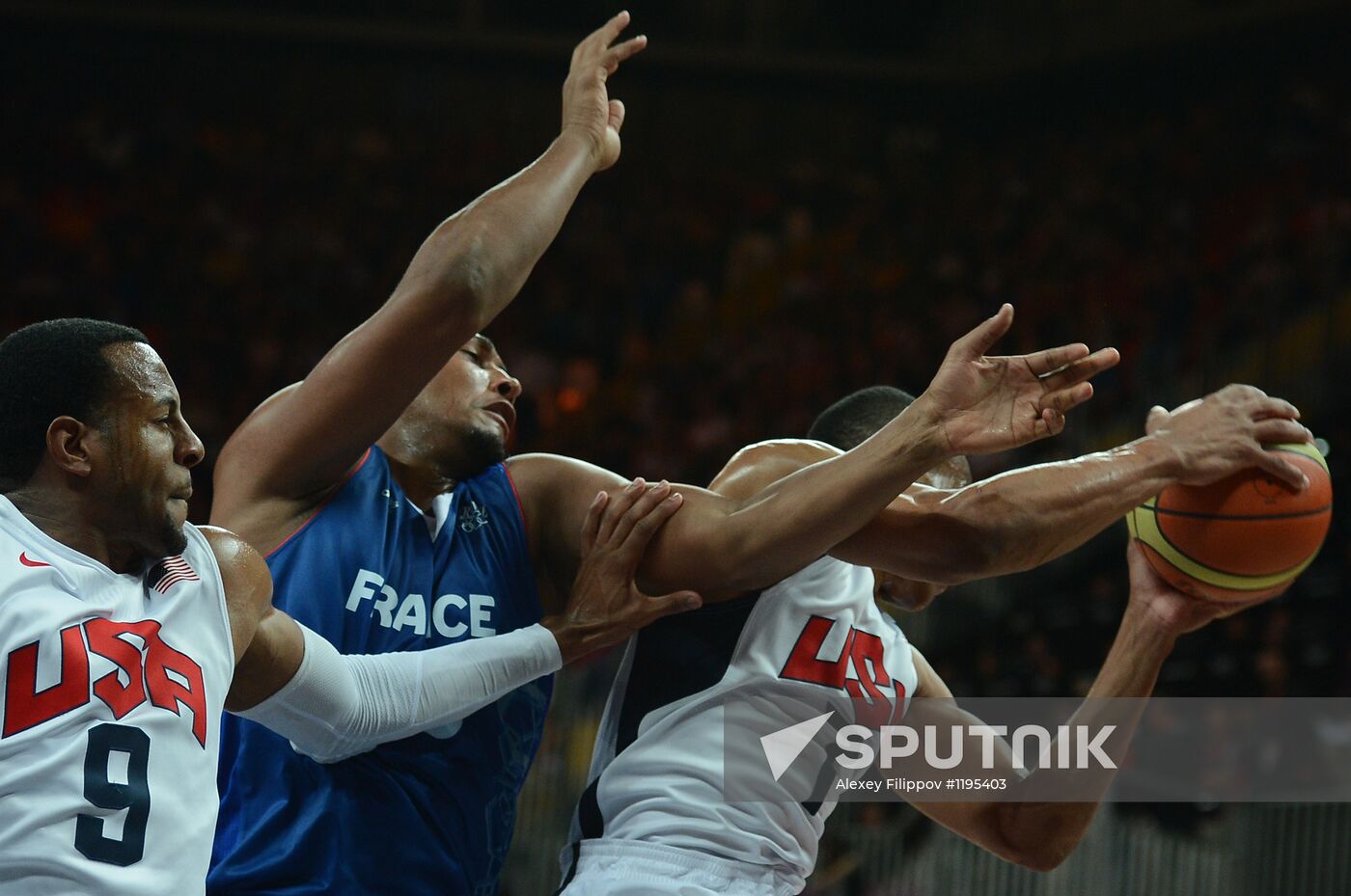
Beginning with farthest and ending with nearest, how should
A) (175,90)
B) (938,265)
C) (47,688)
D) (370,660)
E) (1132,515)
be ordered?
(175,90), (938,265), (1132,515), (370,660), (47,688)

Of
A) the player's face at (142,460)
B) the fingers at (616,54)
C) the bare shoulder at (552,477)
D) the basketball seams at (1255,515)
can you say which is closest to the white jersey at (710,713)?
the bare shoulder at (552,477)

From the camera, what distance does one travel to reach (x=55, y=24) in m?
16.2

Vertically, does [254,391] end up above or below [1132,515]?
above

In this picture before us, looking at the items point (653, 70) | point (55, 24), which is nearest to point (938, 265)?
point (653, 70)

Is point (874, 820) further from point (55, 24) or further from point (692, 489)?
point (55, 24)

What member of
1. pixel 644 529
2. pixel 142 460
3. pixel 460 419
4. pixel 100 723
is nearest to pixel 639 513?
pixel 644 529

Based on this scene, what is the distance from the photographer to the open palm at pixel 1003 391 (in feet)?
9.45

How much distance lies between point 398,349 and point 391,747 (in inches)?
35.5

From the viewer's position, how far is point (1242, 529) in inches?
127

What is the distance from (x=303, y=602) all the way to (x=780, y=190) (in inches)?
596

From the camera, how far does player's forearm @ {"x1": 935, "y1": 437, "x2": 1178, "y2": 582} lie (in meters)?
3.01

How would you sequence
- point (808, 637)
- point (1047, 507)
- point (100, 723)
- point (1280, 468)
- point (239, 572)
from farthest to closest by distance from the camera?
1. point (808, 637)
2. point (1280, 468)
3. point (1047, 507)
4. point (239, 572)
5. point (100, 723)

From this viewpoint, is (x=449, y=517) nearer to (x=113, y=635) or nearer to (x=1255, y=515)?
(x=113, y=635)

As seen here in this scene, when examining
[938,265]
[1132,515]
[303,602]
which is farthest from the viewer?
[938,265]
